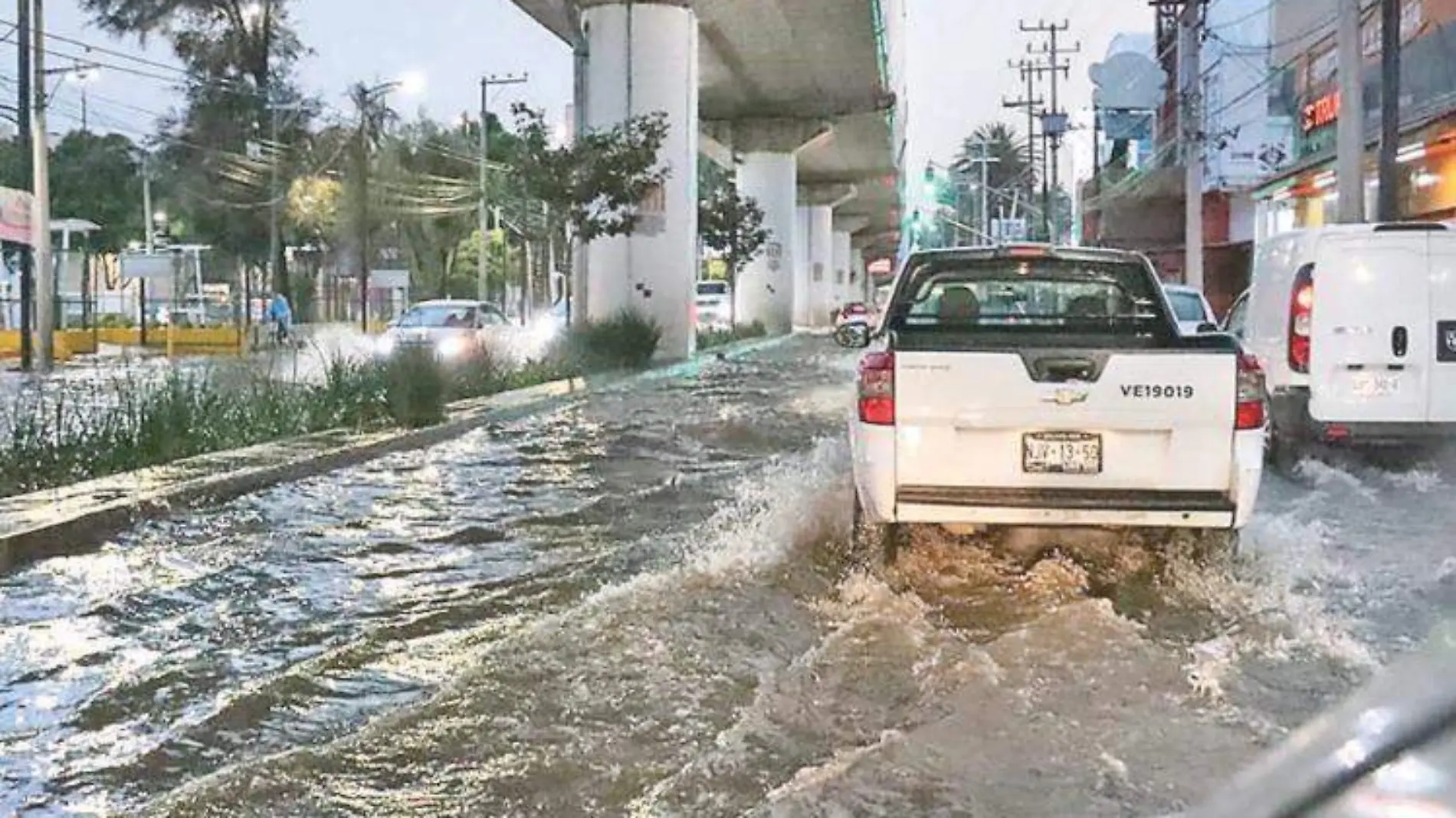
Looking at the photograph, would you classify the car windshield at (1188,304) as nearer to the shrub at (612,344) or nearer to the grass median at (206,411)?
the grass median at (206,411)

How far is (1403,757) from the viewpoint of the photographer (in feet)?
4.62

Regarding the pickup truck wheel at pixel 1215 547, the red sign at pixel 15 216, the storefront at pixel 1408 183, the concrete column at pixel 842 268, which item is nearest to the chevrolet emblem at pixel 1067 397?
the pickup truck wheel at pixel 1215 547

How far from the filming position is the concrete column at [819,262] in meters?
79.1

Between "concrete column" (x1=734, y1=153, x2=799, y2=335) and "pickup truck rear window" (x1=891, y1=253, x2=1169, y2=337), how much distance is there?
148 ft

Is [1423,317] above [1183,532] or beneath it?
above

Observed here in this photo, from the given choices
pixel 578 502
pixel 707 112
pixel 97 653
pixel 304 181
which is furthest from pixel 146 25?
pixel 97 653

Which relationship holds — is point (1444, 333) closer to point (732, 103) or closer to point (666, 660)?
point (666, 660)

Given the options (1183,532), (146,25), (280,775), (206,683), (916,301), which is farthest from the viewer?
(146,25)

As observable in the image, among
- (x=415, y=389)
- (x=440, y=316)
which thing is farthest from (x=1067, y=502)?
(x=440, y=316)

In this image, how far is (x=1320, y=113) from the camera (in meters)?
31.0

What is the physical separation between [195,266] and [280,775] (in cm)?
4828

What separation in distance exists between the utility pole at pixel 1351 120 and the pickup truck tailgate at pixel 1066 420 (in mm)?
14420

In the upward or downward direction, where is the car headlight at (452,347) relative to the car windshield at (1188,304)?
downward

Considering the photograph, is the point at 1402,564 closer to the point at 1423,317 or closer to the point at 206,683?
the point at 1423,317
